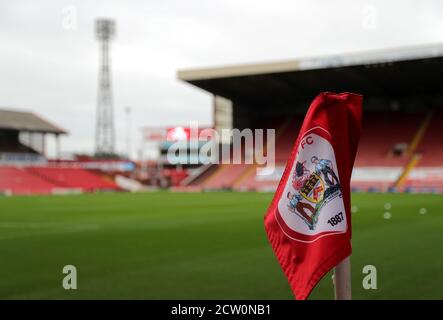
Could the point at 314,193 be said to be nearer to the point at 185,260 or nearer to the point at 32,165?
the point at 185,260

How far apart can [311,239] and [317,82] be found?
1697 inches

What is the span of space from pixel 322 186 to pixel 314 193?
2.1 inches

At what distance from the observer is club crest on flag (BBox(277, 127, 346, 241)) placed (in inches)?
106

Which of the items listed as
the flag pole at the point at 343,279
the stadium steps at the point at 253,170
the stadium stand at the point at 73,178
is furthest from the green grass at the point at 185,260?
the stadium stand at the point at 73,178

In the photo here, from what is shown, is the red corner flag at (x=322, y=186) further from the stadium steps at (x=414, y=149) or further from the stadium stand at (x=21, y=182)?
the stadium stand at (x=21, y=182)

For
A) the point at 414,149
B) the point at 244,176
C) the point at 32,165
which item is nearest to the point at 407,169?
the point at 414,149

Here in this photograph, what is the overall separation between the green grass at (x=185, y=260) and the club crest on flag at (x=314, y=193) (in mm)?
3869

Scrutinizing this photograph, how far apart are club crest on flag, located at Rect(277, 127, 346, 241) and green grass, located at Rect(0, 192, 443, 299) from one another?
3.87 metres

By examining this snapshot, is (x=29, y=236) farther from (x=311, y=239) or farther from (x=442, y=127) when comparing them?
(x=442, y=127)

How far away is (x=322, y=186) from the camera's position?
271 centimetres

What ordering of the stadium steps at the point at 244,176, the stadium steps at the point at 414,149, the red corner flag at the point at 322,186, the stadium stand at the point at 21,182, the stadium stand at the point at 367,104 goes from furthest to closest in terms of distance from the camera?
the stadium steps at the point at 244,176
the stadium stand at the point at 21,182
the stadium steps at the point at 414,149
the stadium stand at the point at 367,104
the red corner flag at the point at 322,186

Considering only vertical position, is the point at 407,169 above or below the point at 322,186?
above

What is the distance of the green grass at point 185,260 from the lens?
682 cm

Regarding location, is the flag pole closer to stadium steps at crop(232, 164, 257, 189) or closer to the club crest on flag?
the club crest on flag
